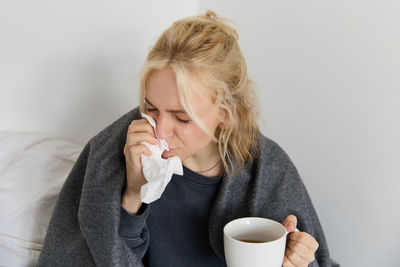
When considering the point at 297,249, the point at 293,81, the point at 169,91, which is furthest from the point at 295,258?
the point at 293,81

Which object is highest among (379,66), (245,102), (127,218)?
(379,66)

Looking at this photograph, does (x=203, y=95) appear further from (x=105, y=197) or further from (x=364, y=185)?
(x=364, y=185)

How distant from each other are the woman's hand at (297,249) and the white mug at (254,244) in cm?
5

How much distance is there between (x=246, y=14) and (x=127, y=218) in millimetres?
744

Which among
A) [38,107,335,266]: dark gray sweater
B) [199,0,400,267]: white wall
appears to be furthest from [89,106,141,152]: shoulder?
[199,0,400,267]: white wall

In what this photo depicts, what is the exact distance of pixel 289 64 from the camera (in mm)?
1257

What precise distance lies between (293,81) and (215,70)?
0.38 metres

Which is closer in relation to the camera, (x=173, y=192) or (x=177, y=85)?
(x=177, y=85)

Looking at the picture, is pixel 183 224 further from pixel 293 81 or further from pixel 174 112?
pixel 293 81

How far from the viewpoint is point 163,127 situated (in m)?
0.92

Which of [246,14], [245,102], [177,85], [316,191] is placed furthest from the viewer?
[246,14]

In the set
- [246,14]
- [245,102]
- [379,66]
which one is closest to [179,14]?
[246,14]

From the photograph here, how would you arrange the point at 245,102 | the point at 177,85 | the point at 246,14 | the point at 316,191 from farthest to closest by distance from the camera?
the point at 246,14
the point at 316,191
the point at 245,102
the point at 177,85

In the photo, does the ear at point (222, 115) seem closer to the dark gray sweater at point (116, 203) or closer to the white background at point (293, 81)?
the dark gray sweater at point (116, 203)
